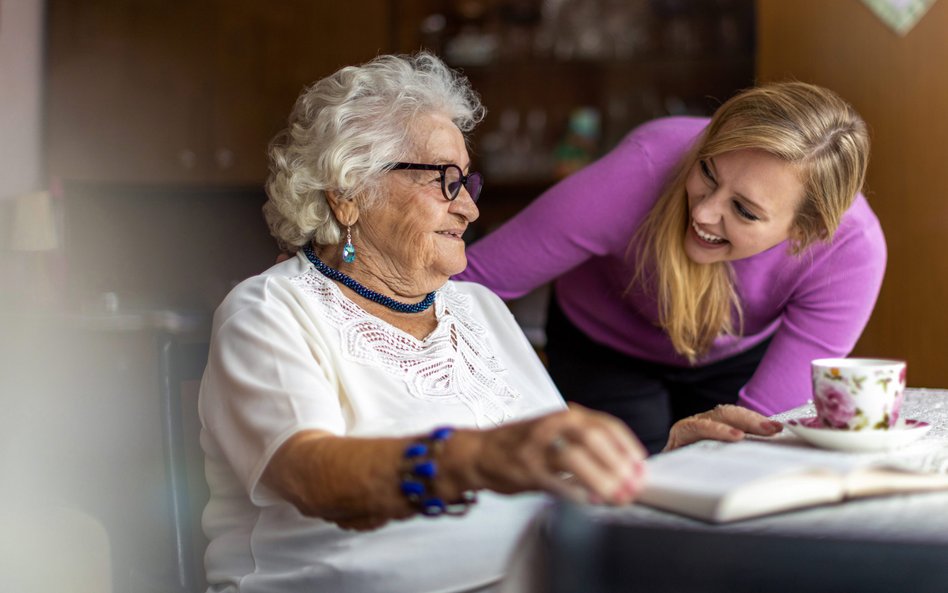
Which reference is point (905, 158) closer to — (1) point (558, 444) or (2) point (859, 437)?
(2) point (859, 437)

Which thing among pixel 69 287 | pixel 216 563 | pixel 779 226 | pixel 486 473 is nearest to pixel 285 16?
pixel 69 287

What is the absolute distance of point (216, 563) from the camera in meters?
1.30

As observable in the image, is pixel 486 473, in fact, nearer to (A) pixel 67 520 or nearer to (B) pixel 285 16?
(A) pixel 67 520

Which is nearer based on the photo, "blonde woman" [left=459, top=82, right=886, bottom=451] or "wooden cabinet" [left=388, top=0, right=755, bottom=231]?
"blonde woman" [left=459, top=82, right=886, bottom=451]

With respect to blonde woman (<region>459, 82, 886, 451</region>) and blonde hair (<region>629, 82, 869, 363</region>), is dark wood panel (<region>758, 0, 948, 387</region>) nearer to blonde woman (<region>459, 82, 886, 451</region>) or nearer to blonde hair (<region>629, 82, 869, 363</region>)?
blonde woman (<region>459, 82, 886, 451</region>)

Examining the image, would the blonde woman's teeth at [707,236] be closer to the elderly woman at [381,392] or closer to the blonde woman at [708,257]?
the blonde woman at [708,257]

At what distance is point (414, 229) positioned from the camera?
1.49 meters

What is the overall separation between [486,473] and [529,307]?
3572 millimetres

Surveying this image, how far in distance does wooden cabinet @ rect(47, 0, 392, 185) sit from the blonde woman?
246 cm

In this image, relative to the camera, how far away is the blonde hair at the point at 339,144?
4.81 feet

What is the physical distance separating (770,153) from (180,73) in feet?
10.7

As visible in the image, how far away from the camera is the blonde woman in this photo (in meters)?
1.68

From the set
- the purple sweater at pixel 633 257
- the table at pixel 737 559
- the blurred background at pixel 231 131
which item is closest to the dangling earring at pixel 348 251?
the purple sweater at pixel 633 257

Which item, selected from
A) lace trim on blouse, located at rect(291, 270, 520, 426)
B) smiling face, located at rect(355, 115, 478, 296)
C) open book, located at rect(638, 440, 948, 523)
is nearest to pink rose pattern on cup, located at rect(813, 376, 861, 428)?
open book, located at rect(638, 440, 948, 523)
